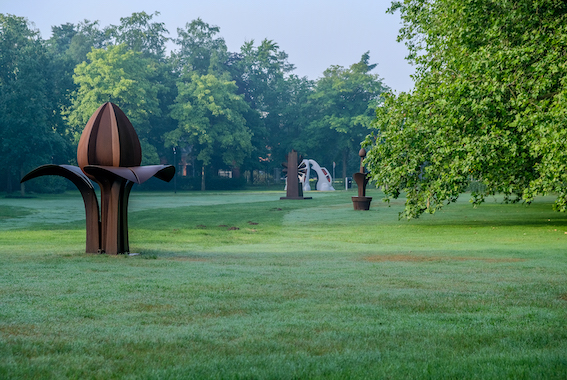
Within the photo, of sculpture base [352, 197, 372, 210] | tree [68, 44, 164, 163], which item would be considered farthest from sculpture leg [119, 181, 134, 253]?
tree [68, 44, 164, 163]

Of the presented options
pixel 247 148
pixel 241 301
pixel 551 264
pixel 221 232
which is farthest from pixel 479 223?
pixel 247 148

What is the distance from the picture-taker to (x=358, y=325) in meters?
5.45

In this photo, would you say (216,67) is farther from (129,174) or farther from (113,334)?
(113,334)

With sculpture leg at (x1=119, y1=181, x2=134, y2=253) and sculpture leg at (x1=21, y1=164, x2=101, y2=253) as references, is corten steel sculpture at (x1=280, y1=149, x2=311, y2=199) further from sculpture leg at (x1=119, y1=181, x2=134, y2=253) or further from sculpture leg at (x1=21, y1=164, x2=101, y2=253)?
sculpture leg at (x1=21, y1=164, x2=101, y2=253)

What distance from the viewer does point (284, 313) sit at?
5.96m

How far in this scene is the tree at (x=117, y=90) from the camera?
57062 mm

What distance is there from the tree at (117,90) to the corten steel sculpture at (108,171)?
4574 cm

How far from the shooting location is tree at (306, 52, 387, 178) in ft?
241

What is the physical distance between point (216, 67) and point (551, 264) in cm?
7098

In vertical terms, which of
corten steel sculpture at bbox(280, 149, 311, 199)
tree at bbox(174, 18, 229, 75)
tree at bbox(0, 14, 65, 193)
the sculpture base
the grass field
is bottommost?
the grass field

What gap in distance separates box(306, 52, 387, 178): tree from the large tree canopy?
52593 mm

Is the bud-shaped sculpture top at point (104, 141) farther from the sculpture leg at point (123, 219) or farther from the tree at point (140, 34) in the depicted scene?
the tree at point (140, 34)

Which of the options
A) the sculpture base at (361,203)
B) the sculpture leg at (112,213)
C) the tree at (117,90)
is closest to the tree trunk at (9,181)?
the tree at (117,90)

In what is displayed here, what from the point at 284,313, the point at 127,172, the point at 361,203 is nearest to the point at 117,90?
the point at 361,203
